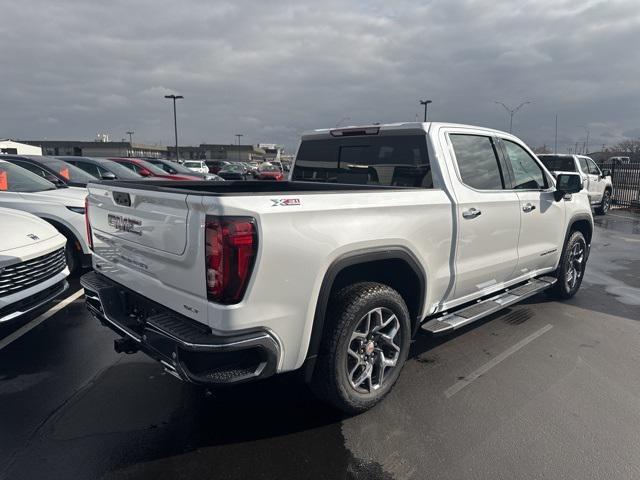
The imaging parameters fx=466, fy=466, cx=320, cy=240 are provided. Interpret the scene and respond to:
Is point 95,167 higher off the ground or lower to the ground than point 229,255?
lower

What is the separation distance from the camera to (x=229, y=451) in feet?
9.18

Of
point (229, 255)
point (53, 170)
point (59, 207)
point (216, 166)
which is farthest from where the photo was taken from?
point (216, 166)

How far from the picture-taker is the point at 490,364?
4.00m

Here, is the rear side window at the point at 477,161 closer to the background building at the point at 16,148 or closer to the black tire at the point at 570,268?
the black tire at the point at 570,268

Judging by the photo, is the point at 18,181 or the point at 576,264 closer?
the point at 576,264

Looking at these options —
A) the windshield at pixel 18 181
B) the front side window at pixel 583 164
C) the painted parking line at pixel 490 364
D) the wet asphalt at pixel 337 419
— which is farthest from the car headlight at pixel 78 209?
the front side window at pixel 583 164

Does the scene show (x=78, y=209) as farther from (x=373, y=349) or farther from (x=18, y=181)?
(x=373, y=349)

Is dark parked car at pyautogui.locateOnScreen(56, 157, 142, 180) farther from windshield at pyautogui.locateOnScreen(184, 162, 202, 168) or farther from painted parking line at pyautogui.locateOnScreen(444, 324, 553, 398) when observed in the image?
windshield at pyautogui.locateOnScreen(184, 162, 202, 168)

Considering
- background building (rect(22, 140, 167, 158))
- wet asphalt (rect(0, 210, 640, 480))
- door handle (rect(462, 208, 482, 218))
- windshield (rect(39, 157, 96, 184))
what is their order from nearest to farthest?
1. wet asphalt (rect(0, 210, 640, 480))
2. door handle (rect(462, 208, 482, 218))
3. windshield (rect(39, 157, 96, 184))
4. background building (rect(22, 140, 167, 158))

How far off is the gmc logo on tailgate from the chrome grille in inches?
55.9

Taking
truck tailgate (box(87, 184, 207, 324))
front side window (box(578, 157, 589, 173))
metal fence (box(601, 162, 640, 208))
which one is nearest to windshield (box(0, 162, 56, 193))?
truck tailgate (box(87, 184, 207, 324))

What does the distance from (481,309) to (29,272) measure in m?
4.09

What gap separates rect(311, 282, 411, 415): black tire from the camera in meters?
2.91

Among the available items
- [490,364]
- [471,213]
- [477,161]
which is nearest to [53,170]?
[477,161]
